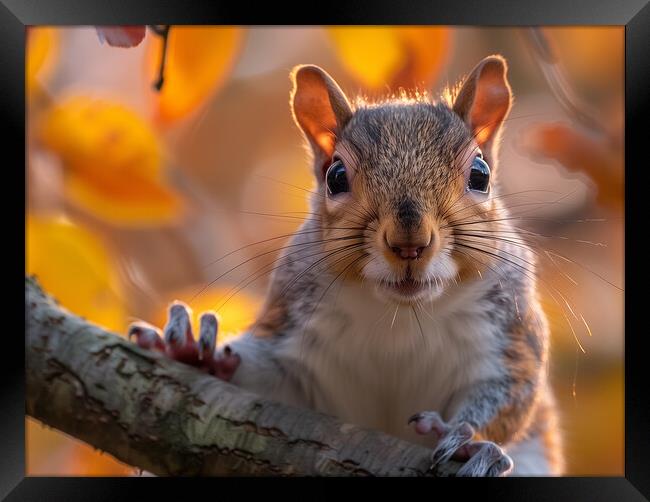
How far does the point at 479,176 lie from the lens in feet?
7.33

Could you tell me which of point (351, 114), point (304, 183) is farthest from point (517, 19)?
point (304, 183)

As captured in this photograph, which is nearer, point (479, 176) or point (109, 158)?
point (479, 176)

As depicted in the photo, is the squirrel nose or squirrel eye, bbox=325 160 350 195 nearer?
the squirrel nose

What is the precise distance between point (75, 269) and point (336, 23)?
41.5 inches

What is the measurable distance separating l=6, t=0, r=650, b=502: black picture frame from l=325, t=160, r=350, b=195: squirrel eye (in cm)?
39

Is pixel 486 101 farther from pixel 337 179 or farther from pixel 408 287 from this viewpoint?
pixel 408 287

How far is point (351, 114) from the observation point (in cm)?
240

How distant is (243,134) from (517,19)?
88cm

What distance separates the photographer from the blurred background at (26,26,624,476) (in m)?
2.40

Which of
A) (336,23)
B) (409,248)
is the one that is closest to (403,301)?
(409,248)

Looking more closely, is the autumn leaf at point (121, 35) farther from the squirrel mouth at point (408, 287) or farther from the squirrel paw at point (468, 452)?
the squirrel paw at point (468, 452)

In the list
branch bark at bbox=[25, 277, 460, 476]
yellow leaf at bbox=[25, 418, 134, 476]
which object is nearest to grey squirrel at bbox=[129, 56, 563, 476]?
branch bark at bbox=[25, 277, 460, 476]

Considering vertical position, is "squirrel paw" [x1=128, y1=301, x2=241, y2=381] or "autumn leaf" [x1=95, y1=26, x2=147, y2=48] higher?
"autumn leaf" [x1=95, y1=26, x2=147, y2=48]

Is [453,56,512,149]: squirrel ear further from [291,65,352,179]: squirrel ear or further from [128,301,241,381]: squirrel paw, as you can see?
[128,301,241,381]: squirrel paw
